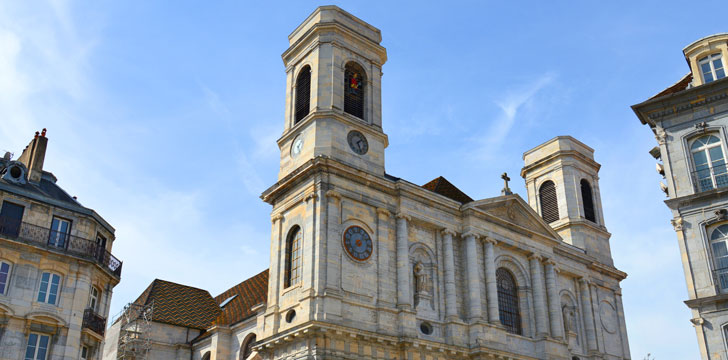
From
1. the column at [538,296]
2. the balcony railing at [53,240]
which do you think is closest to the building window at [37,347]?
the balcony railing at [53,240]

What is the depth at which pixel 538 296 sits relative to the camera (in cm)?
2823

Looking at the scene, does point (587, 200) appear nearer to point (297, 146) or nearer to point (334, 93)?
point (334, 93)

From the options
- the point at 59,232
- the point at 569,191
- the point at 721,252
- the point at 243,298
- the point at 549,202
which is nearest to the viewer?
the point at 721,252

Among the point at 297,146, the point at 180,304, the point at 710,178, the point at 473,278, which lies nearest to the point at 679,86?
the point at 710,178

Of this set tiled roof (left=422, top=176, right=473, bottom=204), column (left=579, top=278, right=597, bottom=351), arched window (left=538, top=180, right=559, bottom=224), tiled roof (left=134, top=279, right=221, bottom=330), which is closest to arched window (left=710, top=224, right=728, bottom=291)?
tiled roof (left=422, top=176, right=473, bottom=204)

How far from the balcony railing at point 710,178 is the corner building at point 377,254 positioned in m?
9.47

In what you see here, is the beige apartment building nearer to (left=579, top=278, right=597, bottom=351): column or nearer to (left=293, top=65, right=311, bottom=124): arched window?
(left=293, top=65, right=311, bottom=124): arched window

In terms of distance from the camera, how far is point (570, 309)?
30.3 metres

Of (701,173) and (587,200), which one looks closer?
(701,173)

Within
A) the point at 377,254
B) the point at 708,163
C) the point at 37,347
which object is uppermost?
the point at 708,163

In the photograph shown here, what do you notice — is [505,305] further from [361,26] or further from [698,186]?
[361,26]

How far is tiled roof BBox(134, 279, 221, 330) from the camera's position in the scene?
37.5 metres

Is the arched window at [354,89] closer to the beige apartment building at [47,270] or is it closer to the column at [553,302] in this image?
the beige apartment building at [47,270]

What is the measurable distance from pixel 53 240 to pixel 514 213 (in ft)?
59.9
